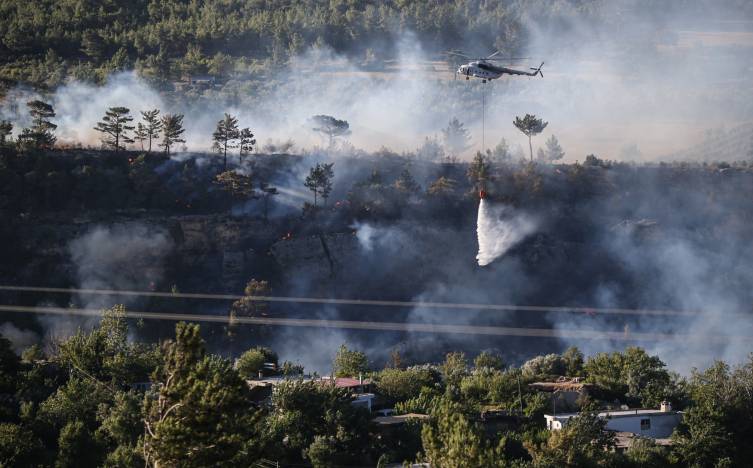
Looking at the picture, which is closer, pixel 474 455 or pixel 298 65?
pixel 474 455

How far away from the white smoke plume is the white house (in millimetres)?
25900

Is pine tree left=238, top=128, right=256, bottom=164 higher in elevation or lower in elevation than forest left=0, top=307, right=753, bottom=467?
higher

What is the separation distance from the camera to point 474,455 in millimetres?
37938

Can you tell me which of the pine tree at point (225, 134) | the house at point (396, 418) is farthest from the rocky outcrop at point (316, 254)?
the house at point (396, 418)

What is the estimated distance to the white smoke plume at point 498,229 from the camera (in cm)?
7700

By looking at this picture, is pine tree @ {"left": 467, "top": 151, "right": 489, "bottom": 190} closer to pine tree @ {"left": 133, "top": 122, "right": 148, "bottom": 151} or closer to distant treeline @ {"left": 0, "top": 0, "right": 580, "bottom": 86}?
pine tree @ {"left": 133, "top": 122, "right": 148, "bottom": 151}

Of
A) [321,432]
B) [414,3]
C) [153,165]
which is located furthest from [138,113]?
[321,432]

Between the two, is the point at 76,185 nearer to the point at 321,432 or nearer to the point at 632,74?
the point at 321,432

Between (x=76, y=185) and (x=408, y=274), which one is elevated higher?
(x=76, y=185)

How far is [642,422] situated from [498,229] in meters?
29.2

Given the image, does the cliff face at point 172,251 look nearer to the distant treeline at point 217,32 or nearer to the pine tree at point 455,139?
the pine tree at point 455,139

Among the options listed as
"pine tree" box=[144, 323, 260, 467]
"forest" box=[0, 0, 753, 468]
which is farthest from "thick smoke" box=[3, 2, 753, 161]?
"pine tree" box=[144, 323, 260, 467]

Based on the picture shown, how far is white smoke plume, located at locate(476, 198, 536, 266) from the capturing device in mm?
77000

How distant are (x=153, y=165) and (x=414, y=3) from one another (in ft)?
212
